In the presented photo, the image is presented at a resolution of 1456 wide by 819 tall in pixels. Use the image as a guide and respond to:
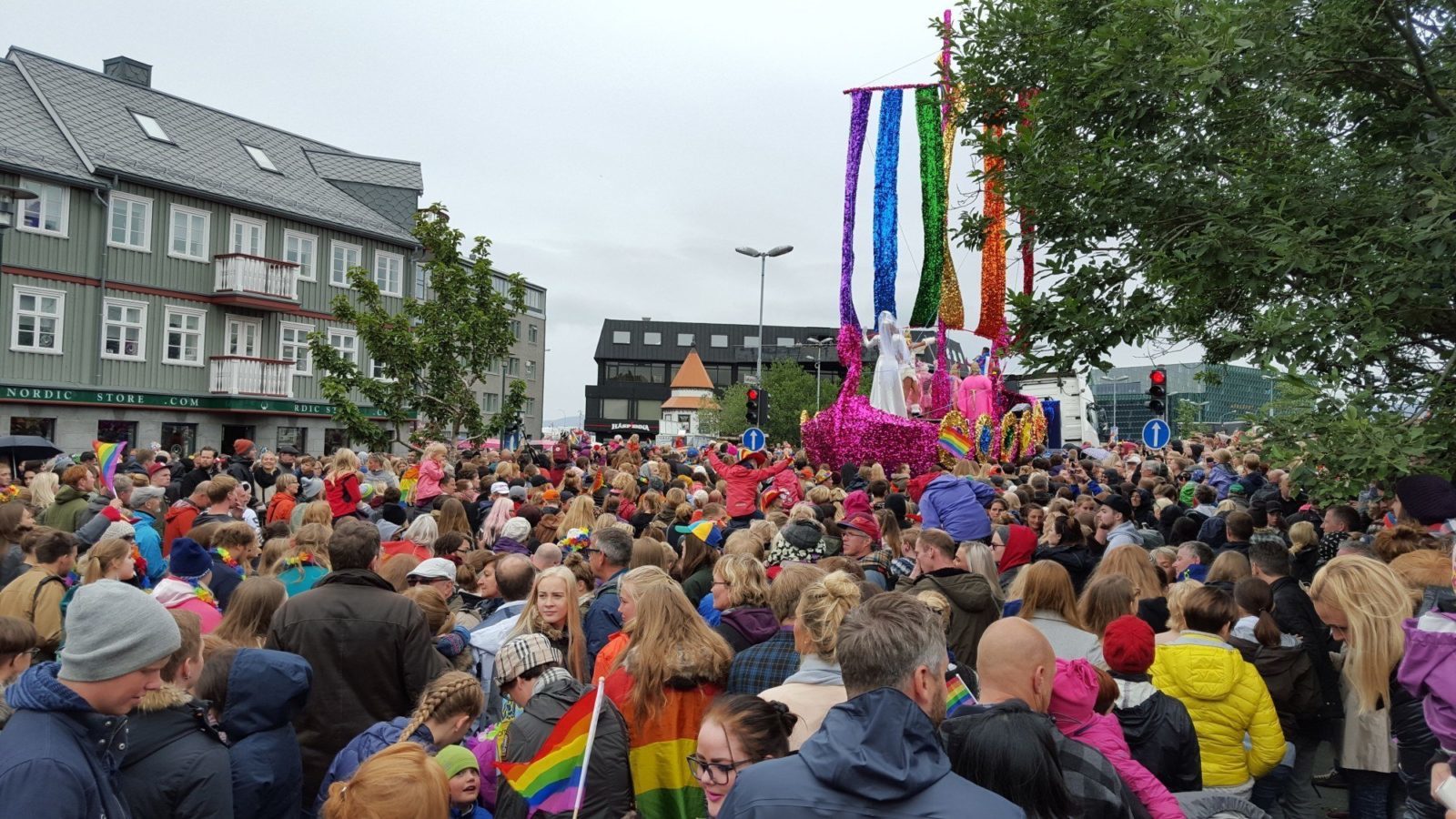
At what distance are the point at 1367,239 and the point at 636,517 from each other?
6.45m

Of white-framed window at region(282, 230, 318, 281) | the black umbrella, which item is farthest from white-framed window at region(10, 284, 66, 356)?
the black umbrella

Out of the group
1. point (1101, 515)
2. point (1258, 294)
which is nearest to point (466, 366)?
point (1101, 515)

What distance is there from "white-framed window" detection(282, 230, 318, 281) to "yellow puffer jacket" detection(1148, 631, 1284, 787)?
32724 mm

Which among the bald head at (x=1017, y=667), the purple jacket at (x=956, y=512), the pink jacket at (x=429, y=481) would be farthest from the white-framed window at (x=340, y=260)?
the bald head at (x=1017, y=667)

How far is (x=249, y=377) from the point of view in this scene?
31.9 metres

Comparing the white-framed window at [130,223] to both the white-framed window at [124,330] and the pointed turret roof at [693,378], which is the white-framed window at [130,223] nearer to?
the white-framed window at [124,330]

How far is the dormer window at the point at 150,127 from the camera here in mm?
31750

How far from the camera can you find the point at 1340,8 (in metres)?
6.86

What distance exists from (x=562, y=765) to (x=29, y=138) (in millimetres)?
30152

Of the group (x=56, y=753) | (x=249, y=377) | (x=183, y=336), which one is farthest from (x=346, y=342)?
(x=56, y=753)

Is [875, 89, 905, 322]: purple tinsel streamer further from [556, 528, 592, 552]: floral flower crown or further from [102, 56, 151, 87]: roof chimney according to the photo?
[102, 56, 151, 87]: roof chimney

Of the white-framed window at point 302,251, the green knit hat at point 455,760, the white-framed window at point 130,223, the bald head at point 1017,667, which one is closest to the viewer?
the bald head at point 1017,667

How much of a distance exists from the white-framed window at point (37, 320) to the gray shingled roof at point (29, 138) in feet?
9.53

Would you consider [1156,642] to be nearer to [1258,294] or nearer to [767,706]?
[767,706]
